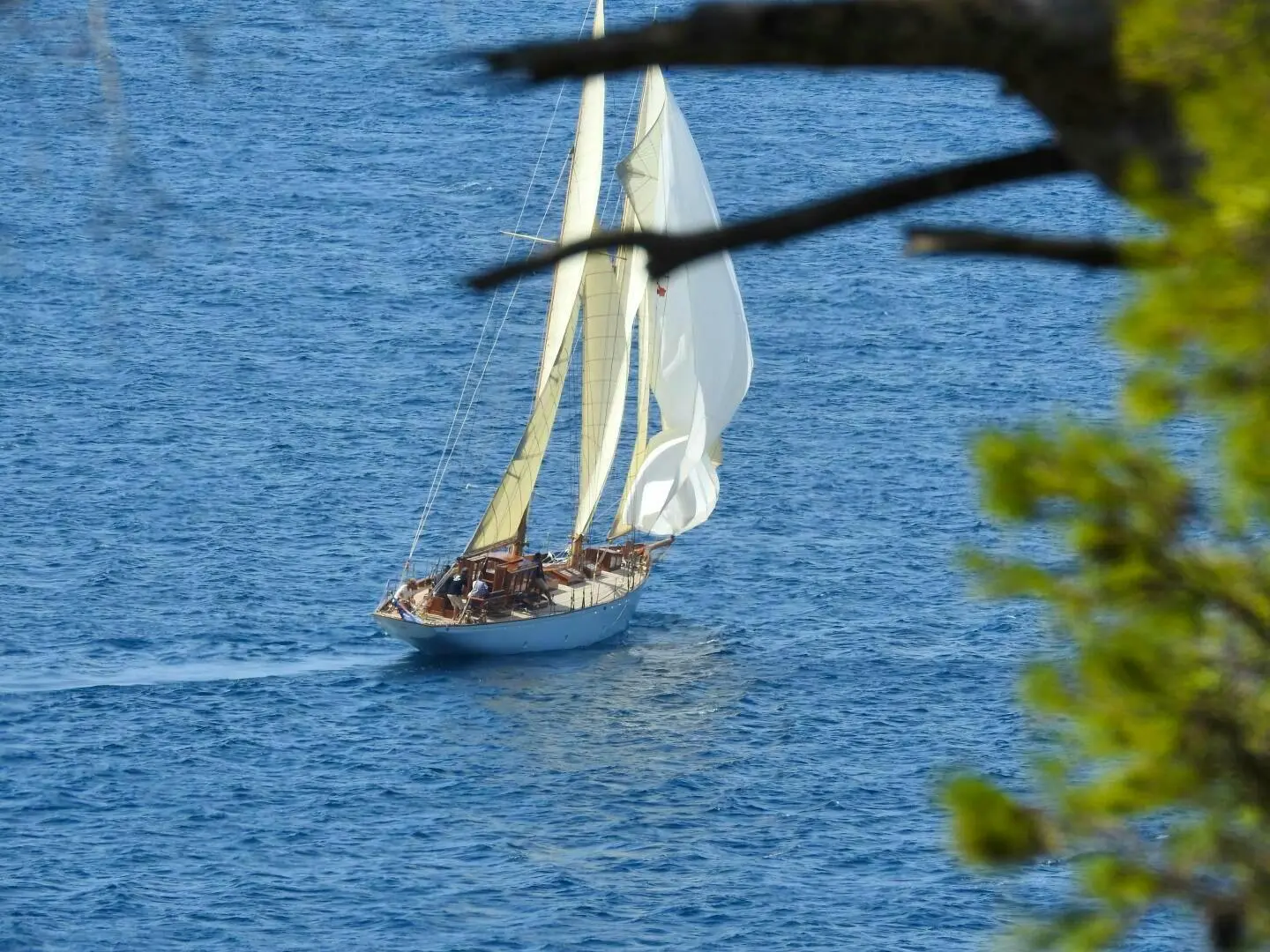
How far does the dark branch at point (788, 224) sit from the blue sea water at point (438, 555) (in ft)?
12.8

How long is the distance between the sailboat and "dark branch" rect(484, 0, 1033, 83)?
67.8m

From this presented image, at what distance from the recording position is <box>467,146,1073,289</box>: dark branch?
5496 millimetres

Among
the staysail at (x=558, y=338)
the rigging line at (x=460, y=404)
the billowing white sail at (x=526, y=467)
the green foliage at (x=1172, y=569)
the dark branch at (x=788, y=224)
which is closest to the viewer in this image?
the green foliage at (x=1172, y=569)

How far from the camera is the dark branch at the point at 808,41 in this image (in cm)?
529

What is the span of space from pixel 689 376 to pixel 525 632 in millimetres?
10635

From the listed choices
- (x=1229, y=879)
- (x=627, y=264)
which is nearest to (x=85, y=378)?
(x=627, y=264)

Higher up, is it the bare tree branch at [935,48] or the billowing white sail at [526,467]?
the bare tree branch at [935,48]

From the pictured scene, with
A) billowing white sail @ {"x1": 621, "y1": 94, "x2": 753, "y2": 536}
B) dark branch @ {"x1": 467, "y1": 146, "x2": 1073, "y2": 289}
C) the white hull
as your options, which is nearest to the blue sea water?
the white hull

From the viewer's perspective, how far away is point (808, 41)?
536 cm

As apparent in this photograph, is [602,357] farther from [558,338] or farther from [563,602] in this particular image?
[563,602]

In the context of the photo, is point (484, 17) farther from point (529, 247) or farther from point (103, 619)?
point (103, 619)

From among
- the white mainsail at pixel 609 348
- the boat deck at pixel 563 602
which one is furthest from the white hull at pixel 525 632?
the white mainsail at pixel 609 348

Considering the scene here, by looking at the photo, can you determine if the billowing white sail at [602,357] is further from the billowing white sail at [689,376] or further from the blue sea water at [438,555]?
the blue sea water at [438,555]

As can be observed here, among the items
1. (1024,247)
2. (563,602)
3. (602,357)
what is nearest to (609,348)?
(602,357)
